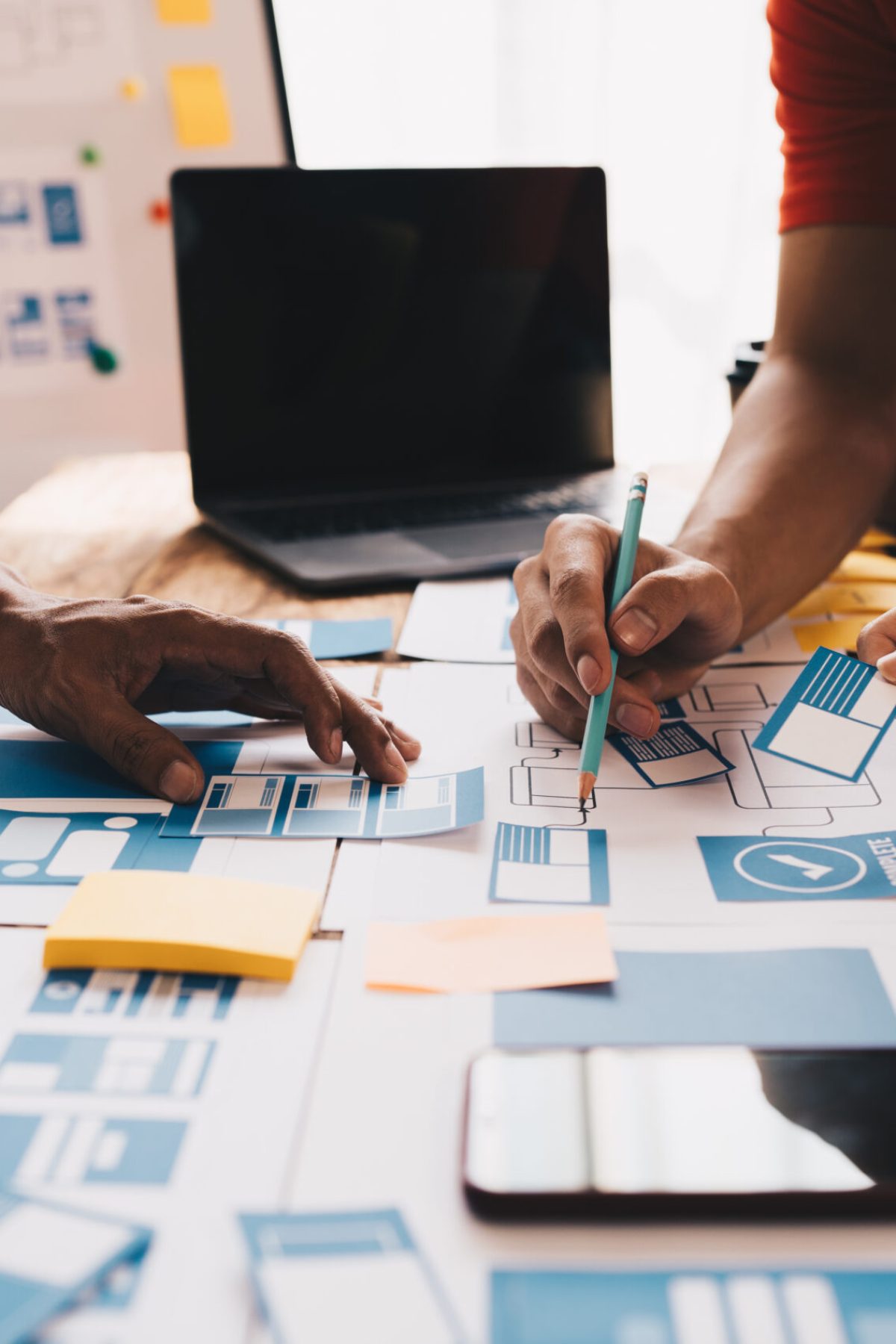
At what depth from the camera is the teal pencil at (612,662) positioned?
616mm

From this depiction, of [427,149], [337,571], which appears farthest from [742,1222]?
[427,149]

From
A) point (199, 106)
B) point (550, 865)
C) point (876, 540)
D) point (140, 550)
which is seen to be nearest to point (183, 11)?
point (199, 106)

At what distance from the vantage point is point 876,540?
108 centimetres

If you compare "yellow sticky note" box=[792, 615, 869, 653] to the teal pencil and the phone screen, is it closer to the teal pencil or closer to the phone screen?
the teal pencil

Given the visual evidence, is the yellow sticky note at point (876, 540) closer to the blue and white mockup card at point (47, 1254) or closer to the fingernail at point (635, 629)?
the fingernail at point (635, 629)

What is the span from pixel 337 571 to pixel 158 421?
1.64 m

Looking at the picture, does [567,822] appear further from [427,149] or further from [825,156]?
[427,149]

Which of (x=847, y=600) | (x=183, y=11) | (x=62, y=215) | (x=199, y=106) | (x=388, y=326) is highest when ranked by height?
(x=183, y=11)

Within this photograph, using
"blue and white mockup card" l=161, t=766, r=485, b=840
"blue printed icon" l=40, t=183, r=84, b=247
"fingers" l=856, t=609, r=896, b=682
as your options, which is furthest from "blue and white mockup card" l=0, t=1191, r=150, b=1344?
"blue printed icon" l=40, t=183, r=84, b=247

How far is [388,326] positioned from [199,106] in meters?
1.43

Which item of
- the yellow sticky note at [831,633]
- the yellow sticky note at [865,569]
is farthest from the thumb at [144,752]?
the yellow sticky note at [865,569]

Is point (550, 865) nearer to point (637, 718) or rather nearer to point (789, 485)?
point (637, 718)

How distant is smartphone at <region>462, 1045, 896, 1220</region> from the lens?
35 cm

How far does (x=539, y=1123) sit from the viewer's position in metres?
0.38
